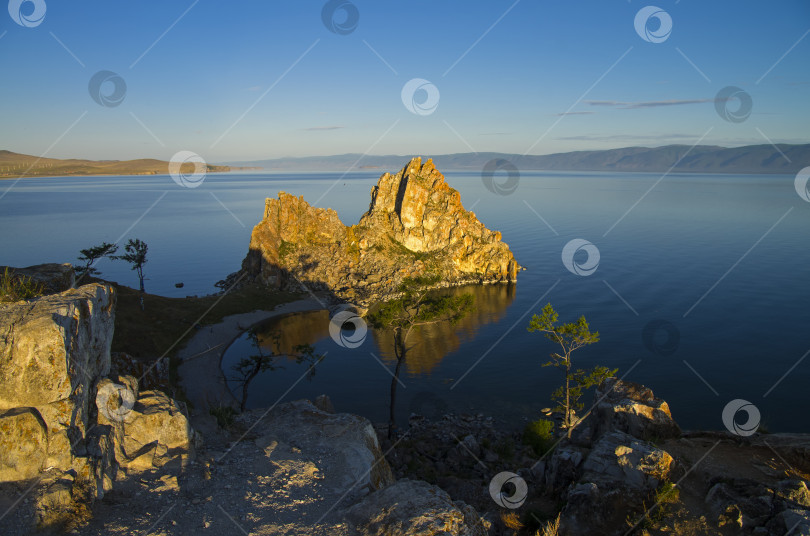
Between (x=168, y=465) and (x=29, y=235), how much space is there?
492 feet

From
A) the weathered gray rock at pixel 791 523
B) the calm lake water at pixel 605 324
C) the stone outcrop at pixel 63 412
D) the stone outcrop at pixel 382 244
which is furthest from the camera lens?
the stone outcrop at pixel 382 244

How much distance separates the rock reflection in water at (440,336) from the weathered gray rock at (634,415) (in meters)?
26.7

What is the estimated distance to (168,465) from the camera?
603 inches

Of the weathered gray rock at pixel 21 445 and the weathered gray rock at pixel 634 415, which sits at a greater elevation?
the weathered gray rock at pixel 634 415

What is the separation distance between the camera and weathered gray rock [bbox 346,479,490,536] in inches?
498

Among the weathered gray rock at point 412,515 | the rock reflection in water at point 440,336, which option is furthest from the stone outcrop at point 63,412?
the rock reflection in water at point 440,336

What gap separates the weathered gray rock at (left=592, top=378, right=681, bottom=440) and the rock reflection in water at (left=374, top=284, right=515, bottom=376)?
26.7 meters

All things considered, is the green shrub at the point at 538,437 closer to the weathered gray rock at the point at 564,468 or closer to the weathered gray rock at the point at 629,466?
the weathered gray rock at the point at 564,468

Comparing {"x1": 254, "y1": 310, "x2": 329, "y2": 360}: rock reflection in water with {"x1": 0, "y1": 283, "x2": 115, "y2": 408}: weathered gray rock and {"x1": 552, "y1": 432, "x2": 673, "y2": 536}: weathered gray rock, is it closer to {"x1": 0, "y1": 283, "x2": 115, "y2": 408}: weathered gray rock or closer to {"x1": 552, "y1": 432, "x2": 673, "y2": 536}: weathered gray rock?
{"x1": 0, "y1": 283, "x2": 115, "y2": 408}: weathered gray rock

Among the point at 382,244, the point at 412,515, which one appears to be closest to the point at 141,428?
the point at 412,515

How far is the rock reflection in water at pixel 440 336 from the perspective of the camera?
182 feet

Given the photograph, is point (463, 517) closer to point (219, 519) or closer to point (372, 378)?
point (219, 519)

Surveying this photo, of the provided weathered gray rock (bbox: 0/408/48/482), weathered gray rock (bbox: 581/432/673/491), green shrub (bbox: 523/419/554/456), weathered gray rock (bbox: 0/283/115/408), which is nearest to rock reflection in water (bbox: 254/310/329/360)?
green shrub (bbox: 523/419/554/456)

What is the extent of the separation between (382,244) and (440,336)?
3729 centimetres
